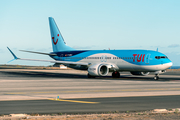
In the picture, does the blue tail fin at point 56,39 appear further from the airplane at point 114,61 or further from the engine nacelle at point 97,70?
the engine nacelle at point 97,70

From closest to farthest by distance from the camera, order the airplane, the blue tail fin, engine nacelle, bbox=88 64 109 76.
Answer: the airplane < engine nacelle, bbox=88 64 109 76 < the blue tail fin

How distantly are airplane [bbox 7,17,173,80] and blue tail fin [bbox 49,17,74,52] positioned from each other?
105 centimetres

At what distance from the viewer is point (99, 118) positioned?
37.8 feet

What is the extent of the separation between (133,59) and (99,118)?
1303 inches

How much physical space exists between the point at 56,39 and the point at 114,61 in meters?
16.4

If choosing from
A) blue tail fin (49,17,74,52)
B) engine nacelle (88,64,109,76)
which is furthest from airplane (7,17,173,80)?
blue tail fin (49,17,74,52)

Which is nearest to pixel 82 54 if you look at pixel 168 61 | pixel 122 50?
pixel 122 50

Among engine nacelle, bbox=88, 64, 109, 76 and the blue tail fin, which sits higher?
the blue tail fin

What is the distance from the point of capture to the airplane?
42.2 metres

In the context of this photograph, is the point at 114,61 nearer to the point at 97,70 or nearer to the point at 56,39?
the point at 97,70

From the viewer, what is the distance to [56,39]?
57.7 meters

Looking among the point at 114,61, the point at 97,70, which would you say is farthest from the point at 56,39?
the point at 97,70

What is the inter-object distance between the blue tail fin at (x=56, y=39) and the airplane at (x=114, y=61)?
1.05 m

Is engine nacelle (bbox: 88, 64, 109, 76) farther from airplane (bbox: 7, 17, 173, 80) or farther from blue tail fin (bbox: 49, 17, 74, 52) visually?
blue tail fin (bbox: 49, 17, 74, 52)
